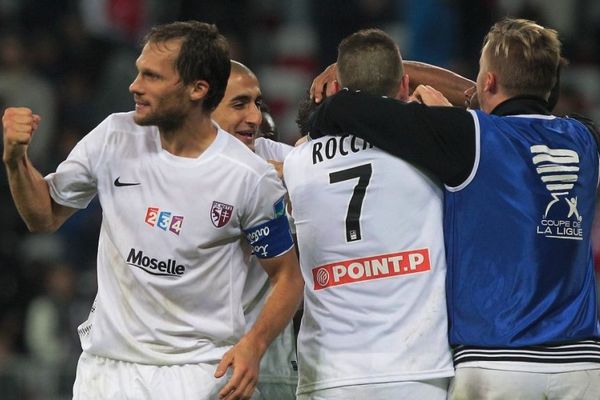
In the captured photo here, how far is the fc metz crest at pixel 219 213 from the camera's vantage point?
4594 millimetres

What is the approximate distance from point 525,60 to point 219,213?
1224mm

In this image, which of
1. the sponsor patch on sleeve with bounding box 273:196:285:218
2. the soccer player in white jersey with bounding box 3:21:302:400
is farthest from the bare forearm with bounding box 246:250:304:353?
the sponsor patch on sleeve with bounding box 273:196:285:218

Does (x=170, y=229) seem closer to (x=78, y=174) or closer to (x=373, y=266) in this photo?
(x=78, y=174)

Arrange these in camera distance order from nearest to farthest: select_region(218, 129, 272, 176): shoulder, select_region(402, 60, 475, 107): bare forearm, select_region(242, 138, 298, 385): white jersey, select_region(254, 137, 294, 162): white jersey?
select_region(218, 129, 272, 176): shoulder, select_region(242, 138, 298, 385): white jersey, select_region(402, 60, 475, 107): bare forearm, select_region(254, 137, 294, 162): white jersey

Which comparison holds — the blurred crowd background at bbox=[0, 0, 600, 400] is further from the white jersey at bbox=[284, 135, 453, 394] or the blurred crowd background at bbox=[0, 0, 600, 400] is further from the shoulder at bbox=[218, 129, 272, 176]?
the white jersey at bbox=[284, 135, 453, 394]

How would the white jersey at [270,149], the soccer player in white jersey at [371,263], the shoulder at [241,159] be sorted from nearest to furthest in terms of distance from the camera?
the soccer player in white jersey at [371,263] → the shoulder at [241,159] → the white jersey at [270,149]

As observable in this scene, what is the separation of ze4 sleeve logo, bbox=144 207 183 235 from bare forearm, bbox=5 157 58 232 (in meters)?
0.36

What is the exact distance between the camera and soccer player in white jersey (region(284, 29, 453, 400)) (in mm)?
4434

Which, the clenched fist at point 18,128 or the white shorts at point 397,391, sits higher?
the clenched fist at point 18,128

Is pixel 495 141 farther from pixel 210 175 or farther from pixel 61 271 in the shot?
pixel 61 271

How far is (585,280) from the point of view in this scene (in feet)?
15.0

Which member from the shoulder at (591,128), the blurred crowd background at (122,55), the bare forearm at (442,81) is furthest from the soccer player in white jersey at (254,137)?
the blurred crowd background at (122,55)

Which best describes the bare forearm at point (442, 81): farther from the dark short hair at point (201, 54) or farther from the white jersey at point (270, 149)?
the dark short hair at point (201, 54)

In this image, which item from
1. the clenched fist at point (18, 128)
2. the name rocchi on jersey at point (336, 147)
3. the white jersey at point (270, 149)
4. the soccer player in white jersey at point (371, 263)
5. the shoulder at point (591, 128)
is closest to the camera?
the clenched fist at point (18, 128)
